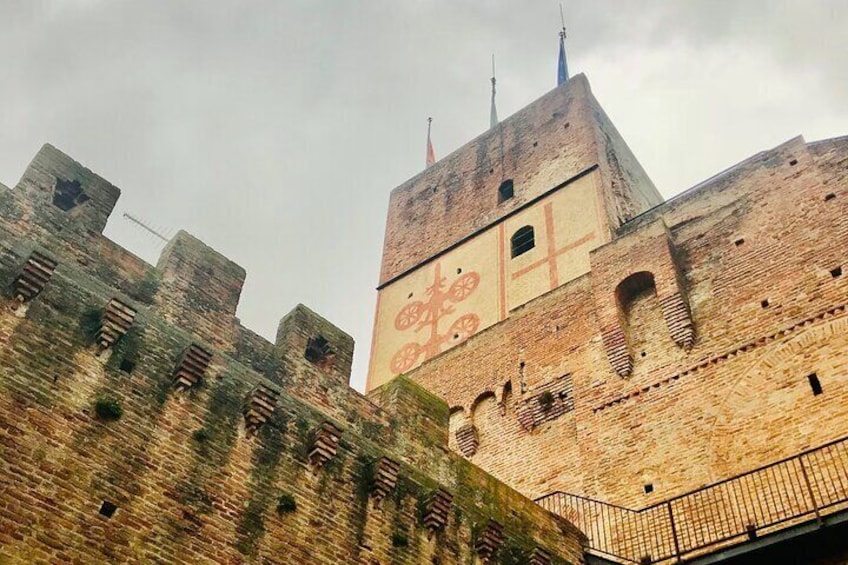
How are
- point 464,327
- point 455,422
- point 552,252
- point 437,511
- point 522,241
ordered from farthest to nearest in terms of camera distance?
1. point 522,241
2. point 464,327
3. point 552,252
4. point 455,422
5. point 437,511

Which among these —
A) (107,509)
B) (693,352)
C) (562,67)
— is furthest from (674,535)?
(562,67)

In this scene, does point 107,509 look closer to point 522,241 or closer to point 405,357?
point 405,357

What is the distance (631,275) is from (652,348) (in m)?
1.58

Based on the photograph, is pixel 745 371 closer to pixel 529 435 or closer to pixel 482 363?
pixel 529 435

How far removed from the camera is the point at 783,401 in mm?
10922

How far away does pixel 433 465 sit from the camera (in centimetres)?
990

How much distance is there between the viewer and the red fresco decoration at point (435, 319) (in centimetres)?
1814

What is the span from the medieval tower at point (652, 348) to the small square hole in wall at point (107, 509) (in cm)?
633

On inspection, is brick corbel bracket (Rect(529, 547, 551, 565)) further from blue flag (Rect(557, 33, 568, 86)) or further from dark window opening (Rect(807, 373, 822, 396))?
blue flag (Rect(557, 33, 568, 86))

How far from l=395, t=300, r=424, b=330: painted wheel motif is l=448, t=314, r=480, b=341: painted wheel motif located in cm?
134

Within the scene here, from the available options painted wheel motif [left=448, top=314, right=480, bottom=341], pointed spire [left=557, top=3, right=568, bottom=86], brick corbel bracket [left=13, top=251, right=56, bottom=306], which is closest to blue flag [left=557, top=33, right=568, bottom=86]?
pointed spire [left=557, top=3, right=568, bottom=86]

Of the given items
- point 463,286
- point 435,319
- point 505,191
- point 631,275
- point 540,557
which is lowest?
point 540,557

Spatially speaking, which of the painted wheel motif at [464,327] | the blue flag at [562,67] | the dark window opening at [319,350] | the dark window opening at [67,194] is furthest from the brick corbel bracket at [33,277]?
the blue flag at [562,67]

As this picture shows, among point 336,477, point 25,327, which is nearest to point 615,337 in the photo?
point 336,477
